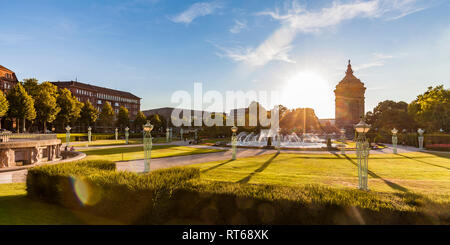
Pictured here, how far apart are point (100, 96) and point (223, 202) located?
4442 inches

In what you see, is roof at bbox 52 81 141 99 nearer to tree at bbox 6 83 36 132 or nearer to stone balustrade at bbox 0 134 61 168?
tree at bbox 6 83 36 132

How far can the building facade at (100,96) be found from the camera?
90000 millimetres

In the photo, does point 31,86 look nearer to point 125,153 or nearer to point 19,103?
point 19,103

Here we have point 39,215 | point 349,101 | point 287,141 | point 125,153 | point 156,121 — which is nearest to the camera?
point 39,215

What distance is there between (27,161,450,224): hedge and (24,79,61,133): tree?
5550 centimetres

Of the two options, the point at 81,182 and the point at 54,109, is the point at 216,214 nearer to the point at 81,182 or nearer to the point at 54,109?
the point at 81,182

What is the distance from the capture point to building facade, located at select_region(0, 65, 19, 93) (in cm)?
6588

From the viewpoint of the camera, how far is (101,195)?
750 cm

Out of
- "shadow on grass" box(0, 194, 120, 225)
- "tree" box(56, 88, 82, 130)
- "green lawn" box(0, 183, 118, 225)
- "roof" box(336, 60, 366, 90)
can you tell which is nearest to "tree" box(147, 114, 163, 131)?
"tree" box(56, 88, 82, 130)

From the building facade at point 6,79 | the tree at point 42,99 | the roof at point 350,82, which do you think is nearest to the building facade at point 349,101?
the roof at point 350,82

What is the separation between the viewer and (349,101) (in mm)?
81812

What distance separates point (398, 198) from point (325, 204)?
2426 mm

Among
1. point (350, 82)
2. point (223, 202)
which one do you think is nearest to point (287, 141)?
point (223, 202)
